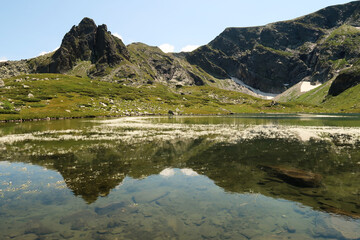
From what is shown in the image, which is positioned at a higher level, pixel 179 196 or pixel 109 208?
pixel 109 208

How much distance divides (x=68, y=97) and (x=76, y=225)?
157m

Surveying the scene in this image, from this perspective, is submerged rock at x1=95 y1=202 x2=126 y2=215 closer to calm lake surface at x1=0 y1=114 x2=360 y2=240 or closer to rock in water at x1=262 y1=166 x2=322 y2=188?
calm lake surface at x1=0 y1=114 x2=360 y2=240

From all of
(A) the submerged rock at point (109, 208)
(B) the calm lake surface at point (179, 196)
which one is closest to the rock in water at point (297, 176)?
(B) the calm lake surface at point (179, 196)

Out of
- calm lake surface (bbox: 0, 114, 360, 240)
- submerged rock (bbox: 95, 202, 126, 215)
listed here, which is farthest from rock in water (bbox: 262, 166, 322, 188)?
submerged rock (bbox: 95, 202, 126, 215)

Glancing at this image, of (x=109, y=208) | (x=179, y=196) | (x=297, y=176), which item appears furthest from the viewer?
(x=297, y=176)

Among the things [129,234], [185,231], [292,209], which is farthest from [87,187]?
[292,209]

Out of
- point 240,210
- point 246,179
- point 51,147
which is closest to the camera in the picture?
point 240,210

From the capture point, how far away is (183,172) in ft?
65.4

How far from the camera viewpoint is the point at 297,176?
17.5 meters

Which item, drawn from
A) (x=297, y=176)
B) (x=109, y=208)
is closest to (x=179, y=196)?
(x=109, y=208)

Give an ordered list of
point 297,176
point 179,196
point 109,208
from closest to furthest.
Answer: point 109,208 < point 179,196 < point 297,176

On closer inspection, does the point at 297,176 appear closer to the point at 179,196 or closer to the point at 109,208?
the point at 179,196

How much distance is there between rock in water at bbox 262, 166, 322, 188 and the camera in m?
16.2

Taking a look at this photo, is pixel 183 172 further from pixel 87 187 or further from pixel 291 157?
pixel 291 157
